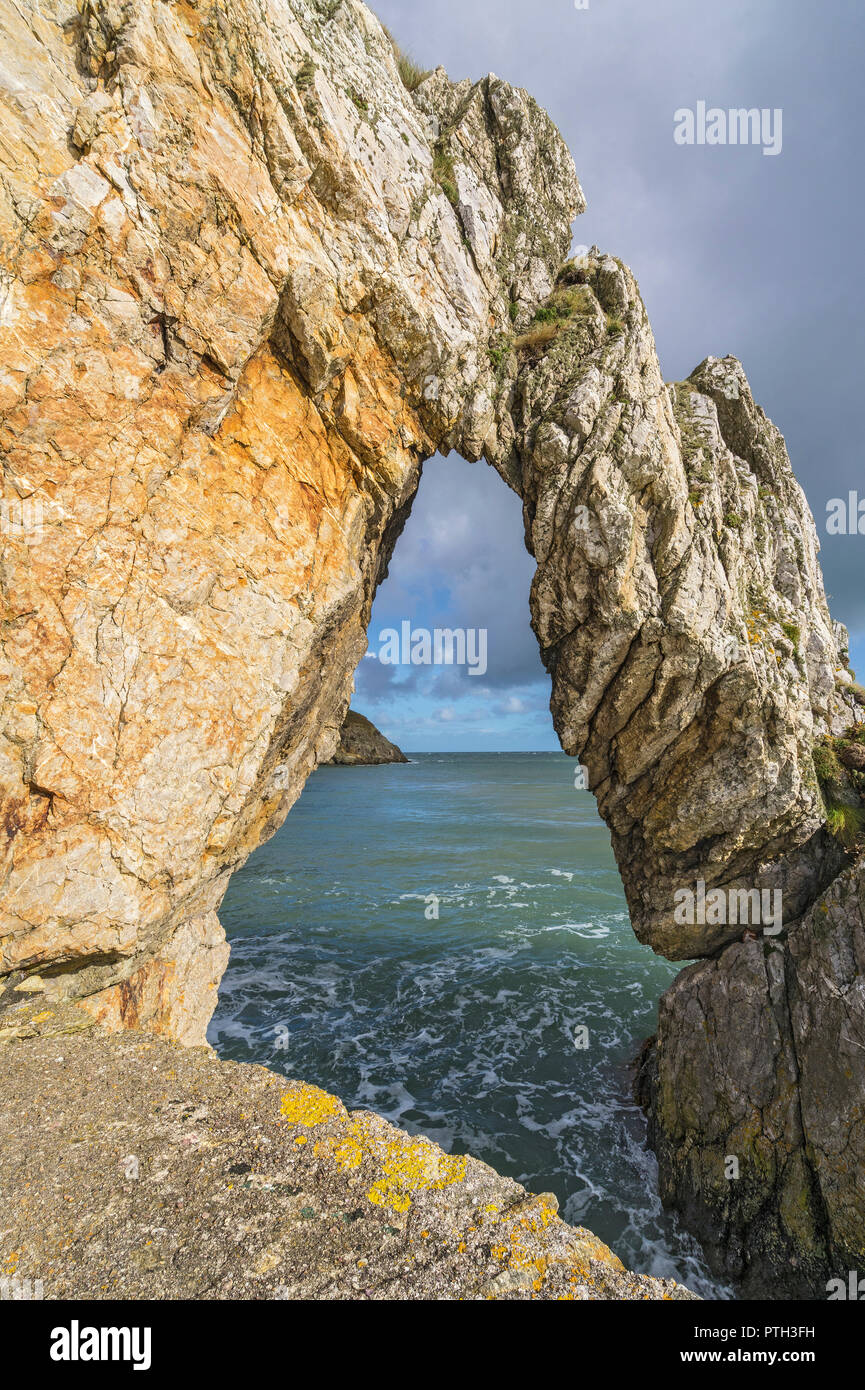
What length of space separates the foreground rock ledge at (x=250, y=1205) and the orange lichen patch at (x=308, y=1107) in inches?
0.6

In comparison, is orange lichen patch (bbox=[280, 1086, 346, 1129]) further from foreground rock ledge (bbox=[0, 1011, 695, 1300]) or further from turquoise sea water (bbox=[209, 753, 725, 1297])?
turquoise sea water (bbox=[209, 753, 725, 1297])

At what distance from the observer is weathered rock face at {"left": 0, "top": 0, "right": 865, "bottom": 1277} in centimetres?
563

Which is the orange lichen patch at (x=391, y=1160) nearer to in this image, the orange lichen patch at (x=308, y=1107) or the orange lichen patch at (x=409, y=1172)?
the orange lichen patch at (x=409, y=1172)

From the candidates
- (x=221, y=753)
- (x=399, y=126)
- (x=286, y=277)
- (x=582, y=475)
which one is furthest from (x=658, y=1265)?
(x=399, y=126)

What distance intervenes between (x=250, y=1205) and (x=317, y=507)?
765cm

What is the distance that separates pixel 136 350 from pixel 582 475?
7.51 m

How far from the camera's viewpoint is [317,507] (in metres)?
8.05

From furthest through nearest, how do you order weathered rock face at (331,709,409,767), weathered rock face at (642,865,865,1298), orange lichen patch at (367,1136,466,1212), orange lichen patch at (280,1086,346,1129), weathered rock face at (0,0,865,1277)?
weathered rock face at (331,709,409,767), weathered rock face at (642,865,865,1298), weathered rock face at (0,0,865,1277), orange lichen patch at (280,1086,346,1129), orange lichen patch at (367,1136,466,1212)

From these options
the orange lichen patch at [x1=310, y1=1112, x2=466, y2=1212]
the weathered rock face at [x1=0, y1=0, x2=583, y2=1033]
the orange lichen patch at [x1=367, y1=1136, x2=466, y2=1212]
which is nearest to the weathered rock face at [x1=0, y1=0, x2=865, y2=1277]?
the weathered rock face at [x1=0, y1=0, x2=583, y2=1033]

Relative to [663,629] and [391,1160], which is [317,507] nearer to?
[663,629]

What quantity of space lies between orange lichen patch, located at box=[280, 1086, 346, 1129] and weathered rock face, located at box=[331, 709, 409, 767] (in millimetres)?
87836

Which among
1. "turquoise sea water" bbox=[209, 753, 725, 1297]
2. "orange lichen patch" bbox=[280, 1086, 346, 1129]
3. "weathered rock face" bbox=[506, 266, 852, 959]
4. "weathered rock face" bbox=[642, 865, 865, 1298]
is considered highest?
"weathered rock face" bbox=[506, 266, 852, 959]

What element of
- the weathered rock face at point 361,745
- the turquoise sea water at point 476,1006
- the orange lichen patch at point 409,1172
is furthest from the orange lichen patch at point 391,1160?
the weathered rock face at point 361,745
